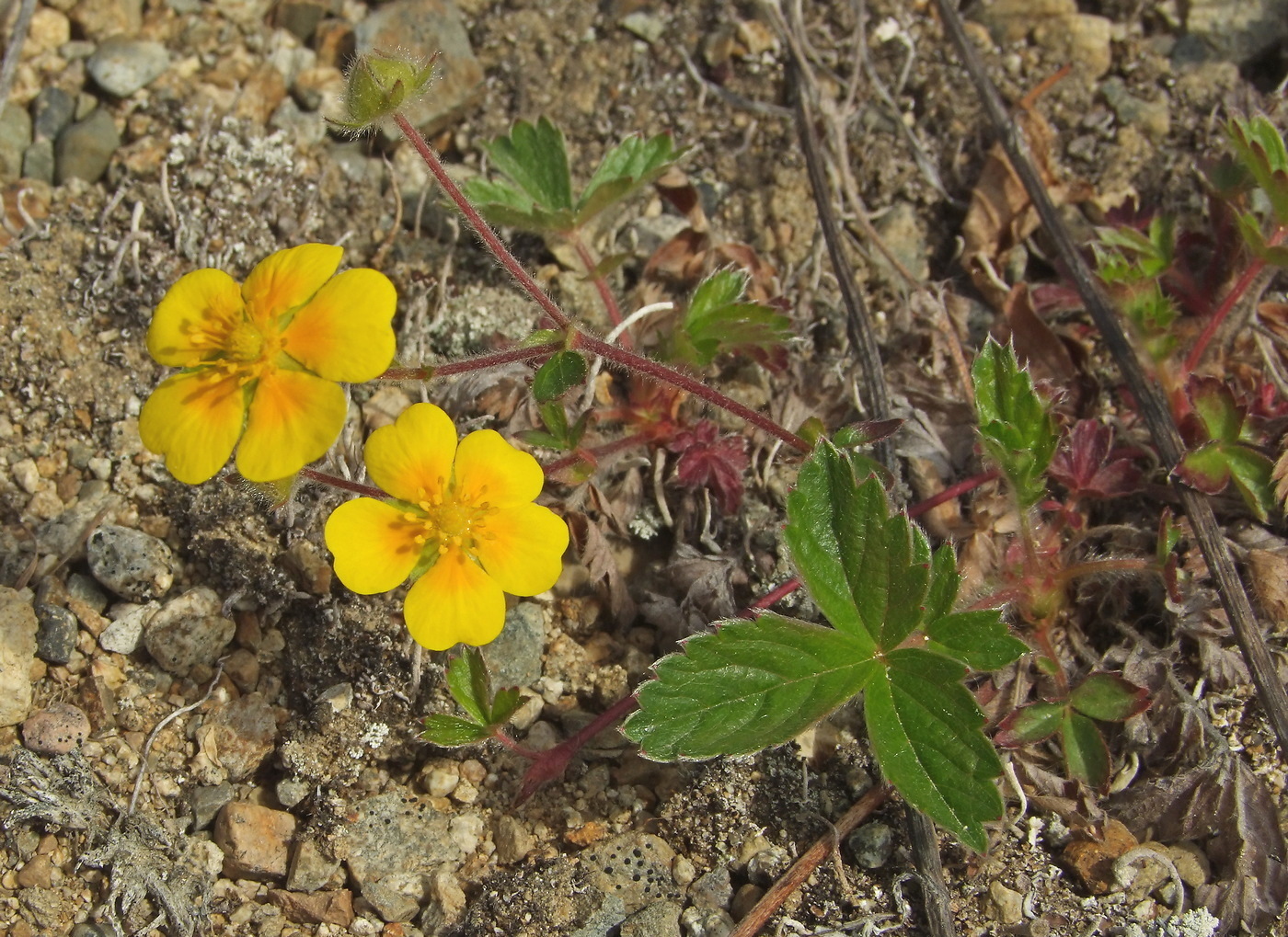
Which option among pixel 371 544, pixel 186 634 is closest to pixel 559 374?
pixel 371 544

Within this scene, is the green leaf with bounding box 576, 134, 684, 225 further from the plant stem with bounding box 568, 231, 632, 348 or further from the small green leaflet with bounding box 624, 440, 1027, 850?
the small green leaflet with bounding box 624, 440, 1027, 850

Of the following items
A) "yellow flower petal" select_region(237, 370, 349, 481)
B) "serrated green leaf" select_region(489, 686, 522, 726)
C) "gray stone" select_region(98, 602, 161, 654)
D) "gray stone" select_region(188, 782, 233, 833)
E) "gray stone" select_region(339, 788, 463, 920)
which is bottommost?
"gray stone" select_region(188, 782, 233, 833)

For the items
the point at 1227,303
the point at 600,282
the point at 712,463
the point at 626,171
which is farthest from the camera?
the point at 626,171

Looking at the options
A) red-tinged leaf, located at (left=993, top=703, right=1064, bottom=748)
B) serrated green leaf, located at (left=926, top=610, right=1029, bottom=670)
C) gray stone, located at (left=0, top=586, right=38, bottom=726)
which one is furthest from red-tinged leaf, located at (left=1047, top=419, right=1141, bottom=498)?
gray stone, located at (left=0, top=586, right=38, bottom=726)

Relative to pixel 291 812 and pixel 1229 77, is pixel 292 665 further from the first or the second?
pixel 1229 77

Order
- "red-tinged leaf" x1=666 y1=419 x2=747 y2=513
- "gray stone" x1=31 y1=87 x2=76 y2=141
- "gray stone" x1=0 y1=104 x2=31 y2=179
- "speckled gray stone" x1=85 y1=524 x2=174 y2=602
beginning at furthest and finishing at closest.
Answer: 1. "gray stone" x1=31 y1=87 x2=76 y2=141
2. "gray stone" x1=0 y1=104 x2=31 y2=179
3. "red-tinged leaf" x1=666 y1=419 x2=747 y2=513
4. "speckled gray stone" x1=85 y1=524 x2=174 y2=602

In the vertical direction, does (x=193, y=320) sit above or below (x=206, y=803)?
above

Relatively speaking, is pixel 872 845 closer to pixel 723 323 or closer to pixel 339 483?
pixel 723 323
